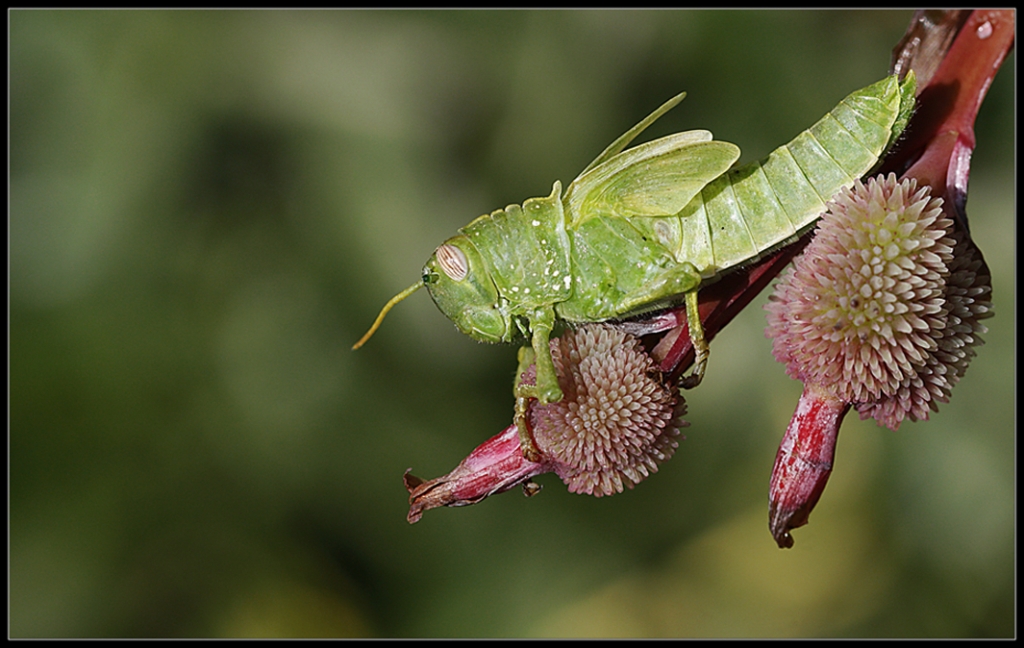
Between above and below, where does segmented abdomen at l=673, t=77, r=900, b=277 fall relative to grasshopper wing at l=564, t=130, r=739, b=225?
below

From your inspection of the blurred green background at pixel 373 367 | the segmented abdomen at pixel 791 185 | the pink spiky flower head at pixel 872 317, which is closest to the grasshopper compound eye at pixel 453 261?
the segmented abdomen at pixel 791 185

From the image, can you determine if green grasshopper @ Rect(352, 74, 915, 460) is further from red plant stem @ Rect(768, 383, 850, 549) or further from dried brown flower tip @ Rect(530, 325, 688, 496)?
red plant stem @ Rect(768, 383, 850, 549)

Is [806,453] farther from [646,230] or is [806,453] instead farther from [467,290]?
[467,290]

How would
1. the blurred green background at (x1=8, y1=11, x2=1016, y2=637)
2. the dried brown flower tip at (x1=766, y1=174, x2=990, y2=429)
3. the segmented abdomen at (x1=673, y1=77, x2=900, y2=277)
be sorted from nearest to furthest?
the dried brown flower tip at (x1=766, y1=174, x2=990, y2=429), the segmented abdomen at (x1=673, y1=77, x2=900, y2=277), the blurred green background at (x1=8, y1=11, x2=1016, y2=637)

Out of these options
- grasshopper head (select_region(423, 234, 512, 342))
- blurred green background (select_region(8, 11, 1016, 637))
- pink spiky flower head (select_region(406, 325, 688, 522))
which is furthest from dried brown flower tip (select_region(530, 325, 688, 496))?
blurred green background (select_region(8, 11, 1016, 637))

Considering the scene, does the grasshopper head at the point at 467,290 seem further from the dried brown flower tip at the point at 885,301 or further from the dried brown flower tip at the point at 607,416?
the dried brown flower tip at the point at 885,301

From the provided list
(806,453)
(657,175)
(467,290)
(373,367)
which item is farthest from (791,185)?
(373,367)

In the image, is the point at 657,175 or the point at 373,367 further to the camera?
the point at 373,367
